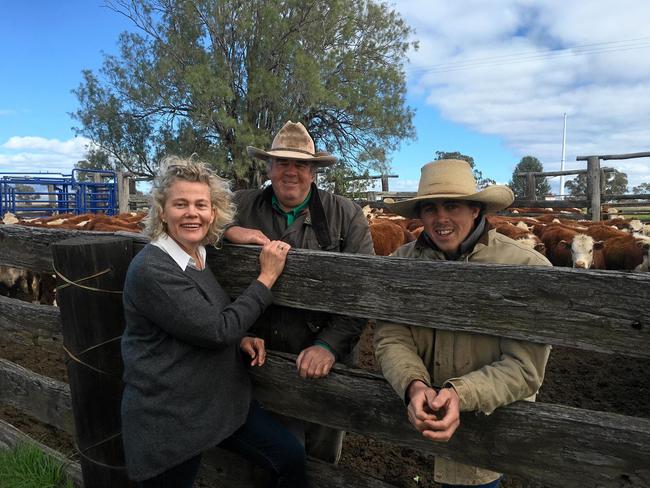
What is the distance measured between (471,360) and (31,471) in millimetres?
2699

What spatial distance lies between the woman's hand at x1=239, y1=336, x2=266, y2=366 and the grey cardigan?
0.22m

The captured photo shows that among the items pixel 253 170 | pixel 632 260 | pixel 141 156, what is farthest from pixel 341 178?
pixel 632 260

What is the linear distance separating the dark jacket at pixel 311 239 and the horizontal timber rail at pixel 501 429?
0.61ft

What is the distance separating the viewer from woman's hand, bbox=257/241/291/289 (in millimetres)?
2141

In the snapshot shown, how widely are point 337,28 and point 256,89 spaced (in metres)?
5.27

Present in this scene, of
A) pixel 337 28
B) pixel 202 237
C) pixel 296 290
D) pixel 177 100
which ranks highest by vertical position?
pixel 337 28

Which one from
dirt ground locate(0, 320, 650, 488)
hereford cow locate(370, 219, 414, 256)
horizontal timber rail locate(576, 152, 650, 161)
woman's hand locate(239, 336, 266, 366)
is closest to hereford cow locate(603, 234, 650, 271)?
dirt ground locate(0, 320, 650, 488)

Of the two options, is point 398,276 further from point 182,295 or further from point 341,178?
point 341,178

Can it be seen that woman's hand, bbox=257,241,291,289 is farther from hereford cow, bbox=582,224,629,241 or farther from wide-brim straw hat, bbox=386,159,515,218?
hereford cow, bbox=582,224,629,241

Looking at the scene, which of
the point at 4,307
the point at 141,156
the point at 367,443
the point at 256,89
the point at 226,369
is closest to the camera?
the point at 226,369

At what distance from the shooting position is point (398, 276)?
6.23 feet

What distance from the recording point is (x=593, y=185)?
46.0 feet

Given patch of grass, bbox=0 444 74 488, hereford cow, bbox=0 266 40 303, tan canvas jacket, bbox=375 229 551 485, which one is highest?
tan canvas jacket, bbox=375 229 551 485

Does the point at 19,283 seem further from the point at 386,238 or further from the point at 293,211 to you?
the point at 293,211
